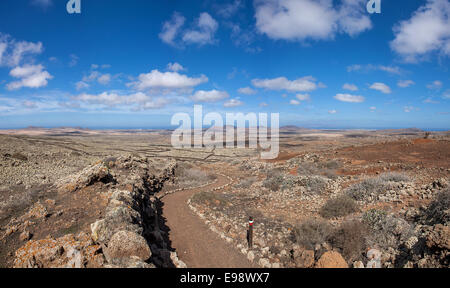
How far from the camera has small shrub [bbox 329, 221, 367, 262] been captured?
7258 mm

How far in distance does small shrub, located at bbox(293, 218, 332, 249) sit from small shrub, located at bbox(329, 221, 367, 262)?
296 millimetres

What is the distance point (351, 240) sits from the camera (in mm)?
7605

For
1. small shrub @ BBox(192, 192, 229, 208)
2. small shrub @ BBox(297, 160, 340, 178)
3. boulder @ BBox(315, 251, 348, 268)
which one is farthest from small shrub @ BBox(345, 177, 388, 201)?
small shrub @ BBox(192, 192, 229, 208)

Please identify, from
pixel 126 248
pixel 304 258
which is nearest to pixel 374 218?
A: pixel 304 258

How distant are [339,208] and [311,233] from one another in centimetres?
329

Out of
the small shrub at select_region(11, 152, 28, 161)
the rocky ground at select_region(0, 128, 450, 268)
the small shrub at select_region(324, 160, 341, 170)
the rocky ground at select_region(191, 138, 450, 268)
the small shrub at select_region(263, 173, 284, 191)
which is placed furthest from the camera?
the small shrub at select_region(324, 160, 341, 170)

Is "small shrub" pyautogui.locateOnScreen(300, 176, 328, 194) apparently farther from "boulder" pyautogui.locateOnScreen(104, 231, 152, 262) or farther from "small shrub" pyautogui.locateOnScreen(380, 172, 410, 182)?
"boulder" pyautogui.locateOnScreen(104, 231, 152, 262)

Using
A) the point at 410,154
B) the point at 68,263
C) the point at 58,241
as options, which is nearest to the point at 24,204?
the point at 58,241

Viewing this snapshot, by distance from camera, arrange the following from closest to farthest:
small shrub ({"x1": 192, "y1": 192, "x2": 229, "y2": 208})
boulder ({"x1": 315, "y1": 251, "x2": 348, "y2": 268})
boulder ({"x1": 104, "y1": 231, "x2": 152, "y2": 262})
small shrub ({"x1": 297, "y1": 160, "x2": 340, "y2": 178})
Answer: boulder ({"x1": 104, "y1": 231, "x2": 152, "y2": 262}) < boulder ({"x1": 315, "y1": 251, "x2": 348, "y2": 268}) < small shrub ({"x1": 192, "y1": 192, "x2": 229, "y2": 208}) < small shrub ({"x1": 297, "y1": 160, "x2": 340, "y2": 178})

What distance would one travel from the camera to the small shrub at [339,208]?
10.6 meters

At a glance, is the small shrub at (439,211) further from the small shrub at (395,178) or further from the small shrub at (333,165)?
the small shrub at (333,165)

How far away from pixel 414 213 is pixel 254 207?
7689mm

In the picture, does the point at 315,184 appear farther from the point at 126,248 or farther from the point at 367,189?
the point at 126,248

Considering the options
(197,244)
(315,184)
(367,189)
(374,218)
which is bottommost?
(197,244)
